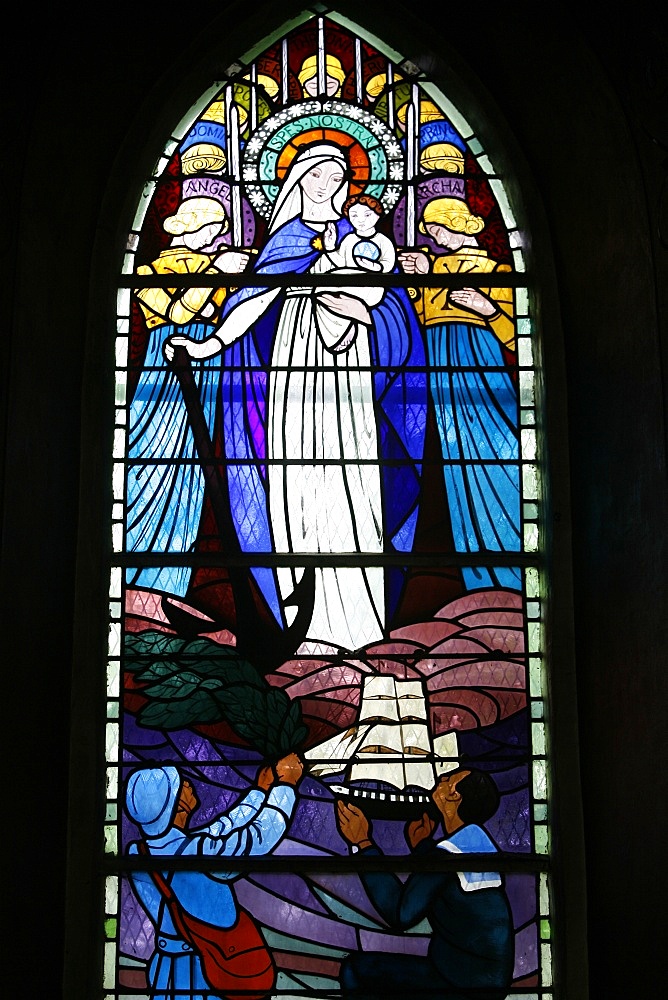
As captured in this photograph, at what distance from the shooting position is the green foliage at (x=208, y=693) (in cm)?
396

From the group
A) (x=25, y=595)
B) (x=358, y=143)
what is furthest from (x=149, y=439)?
(x=358, y=143)

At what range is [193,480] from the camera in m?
4.16

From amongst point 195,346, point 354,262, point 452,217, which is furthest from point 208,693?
point 452,217

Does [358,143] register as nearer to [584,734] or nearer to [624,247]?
[624,247]

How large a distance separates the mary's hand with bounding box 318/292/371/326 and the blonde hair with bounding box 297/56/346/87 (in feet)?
2.53

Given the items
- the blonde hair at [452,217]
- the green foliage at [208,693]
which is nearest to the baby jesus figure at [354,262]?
the blonde hair at [452,217]

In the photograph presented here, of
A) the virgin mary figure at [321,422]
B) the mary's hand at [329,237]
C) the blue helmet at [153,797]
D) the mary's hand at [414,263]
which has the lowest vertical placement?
the blue helmet at [153,797]

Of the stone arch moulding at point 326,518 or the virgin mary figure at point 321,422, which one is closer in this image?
the stone arch moulding at point 326,518

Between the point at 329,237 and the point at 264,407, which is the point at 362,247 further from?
the point at 264,407

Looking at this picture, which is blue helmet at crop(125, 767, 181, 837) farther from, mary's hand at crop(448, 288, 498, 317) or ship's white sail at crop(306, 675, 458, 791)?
mary's hand at crop(448, 288, 498, 317)

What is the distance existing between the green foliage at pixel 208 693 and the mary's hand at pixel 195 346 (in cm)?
Result: 89

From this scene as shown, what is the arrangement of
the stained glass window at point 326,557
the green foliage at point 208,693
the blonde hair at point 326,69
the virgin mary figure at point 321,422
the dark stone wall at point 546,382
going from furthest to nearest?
1. the blonde hair at point 326,69
2. the virgin mary figure at point 321,422
3. the green foliage at point 208,693
4. the stained glass window at point 326,557
5. the dark stone wall at point 546,382

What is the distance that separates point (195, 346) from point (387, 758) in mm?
1403

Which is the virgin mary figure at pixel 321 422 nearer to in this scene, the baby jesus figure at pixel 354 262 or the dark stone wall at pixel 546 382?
the baby jesus figure at pixel 354 262
